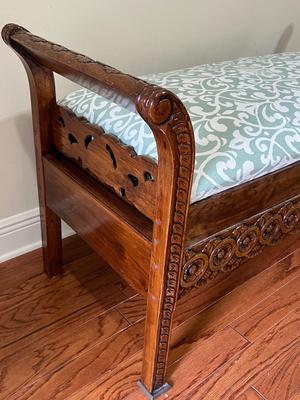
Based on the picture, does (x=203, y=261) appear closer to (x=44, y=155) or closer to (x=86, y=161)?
(x=86, y=161)

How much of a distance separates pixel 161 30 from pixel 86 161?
0.52m

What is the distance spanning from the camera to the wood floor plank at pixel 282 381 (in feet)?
2.80

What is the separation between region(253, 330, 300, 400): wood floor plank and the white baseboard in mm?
650

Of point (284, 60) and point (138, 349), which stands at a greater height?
point (284, 60)

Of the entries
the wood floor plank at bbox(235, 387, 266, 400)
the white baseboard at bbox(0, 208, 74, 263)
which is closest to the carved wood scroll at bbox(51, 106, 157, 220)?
the white baseboard at bbox(0, 208, 74, 263)

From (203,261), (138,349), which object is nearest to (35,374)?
(138,349)

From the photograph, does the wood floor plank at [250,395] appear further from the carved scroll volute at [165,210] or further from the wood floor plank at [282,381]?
the carved scroll volute at [165,210]

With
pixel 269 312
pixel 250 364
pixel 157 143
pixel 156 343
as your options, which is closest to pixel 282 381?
pixel 250 364

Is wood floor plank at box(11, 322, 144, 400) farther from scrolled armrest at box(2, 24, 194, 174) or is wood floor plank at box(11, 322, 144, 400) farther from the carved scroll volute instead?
scrolled armrest at box(2, 24, 194, 174)

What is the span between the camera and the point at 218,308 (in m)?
1.04

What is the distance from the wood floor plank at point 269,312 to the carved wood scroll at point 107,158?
1.44ft

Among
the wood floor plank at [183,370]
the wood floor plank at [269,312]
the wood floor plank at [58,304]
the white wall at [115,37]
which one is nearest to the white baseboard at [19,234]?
the white wall at [115,37]

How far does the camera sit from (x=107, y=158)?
2.53 feet

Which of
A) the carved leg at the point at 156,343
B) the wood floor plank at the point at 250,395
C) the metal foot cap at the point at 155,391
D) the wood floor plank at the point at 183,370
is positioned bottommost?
the wood floor plank at the point at 183,370
